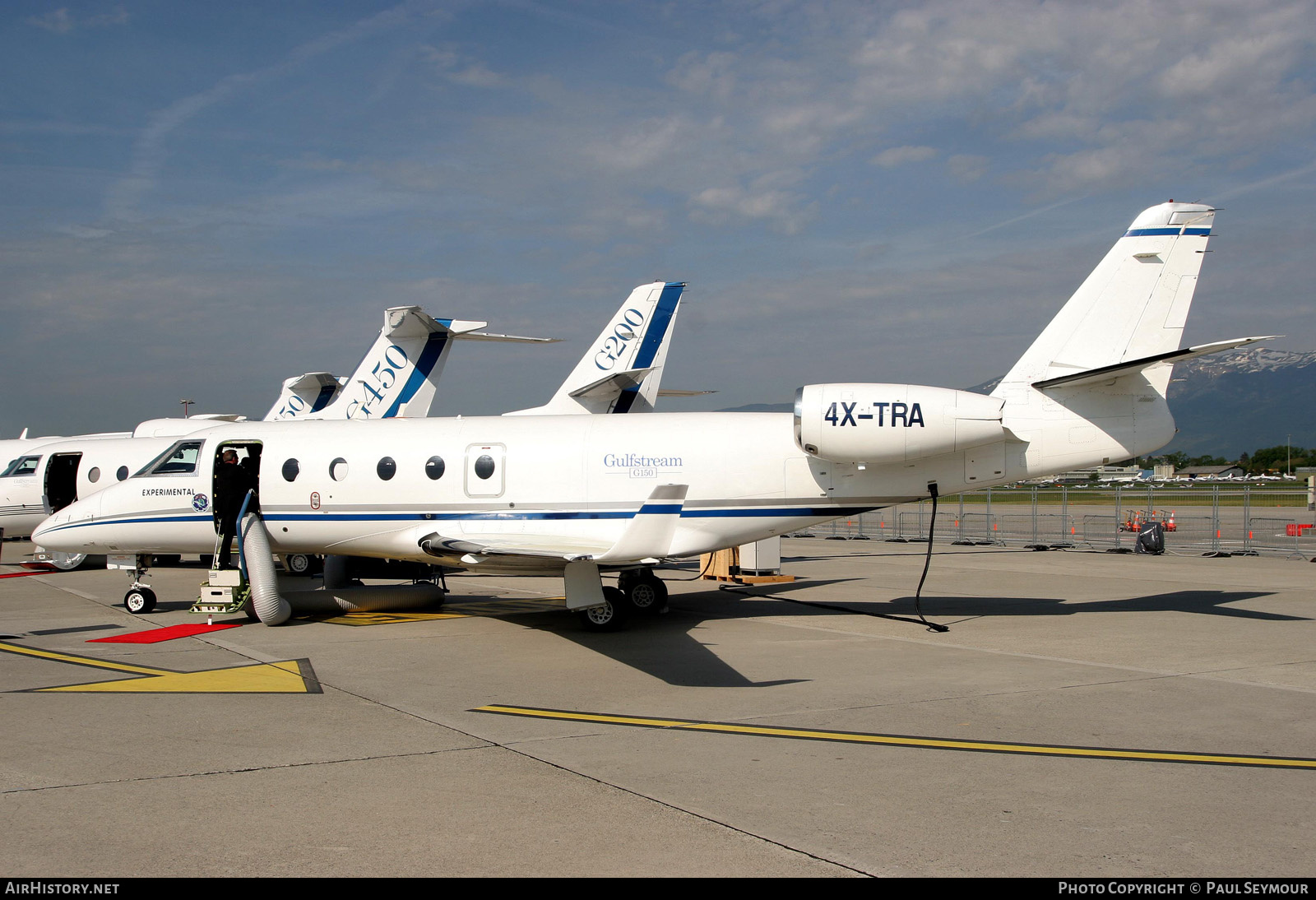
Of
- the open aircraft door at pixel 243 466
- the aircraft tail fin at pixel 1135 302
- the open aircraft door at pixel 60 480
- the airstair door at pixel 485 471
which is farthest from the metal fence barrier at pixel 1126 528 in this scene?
the open aircraft door at pixel 60 480

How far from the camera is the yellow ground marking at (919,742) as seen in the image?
692cm

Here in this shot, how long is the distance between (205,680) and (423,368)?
563 inches

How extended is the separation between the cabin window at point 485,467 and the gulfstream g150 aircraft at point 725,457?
0.09 feet

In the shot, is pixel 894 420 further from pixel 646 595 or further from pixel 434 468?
pixel 434 468

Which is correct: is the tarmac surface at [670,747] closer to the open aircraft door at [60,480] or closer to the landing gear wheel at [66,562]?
the landing gear wheel at [66,562]

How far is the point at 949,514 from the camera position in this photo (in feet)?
124

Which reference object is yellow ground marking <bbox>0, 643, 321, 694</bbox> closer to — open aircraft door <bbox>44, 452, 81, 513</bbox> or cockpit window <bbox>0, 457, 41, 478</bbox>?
open aircraft door <bbox>44, 452, 81, 513</bbox>

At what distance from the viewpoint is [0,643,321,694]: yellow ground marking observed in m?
9.45

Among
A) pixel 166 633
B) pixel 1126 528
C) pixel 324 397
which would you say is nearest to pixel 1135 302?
pixel 166 633

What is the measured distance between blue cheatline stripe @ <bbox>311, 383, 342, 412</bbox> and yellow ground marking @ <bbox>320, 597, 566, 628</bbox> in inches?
658

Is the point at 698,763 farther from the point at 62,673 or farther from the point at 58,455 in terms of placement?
the point at 58,455

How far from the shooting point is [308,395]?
3173 cm

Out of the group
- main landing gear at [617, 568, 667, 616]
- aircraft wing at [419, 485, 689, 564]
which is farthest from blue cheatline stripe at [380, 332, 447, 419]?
main landing gear at [617, 568, 667, 616]

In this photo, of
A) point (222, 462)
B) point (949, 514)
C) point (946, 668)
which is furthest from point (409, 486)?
point (949, 514)
